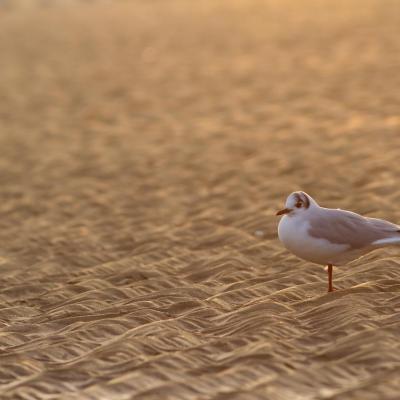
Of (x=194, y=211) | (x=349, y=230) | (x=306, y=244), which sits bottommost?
(x=306, y=244)

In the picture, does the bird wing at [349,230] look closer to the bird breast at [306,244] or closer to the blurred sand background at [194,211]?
the bird breast at [306,244]

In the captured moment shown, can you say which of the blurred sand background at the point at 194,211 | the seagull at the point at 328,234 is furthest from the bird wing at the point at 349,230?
the blurred sand background at the point at 194,211

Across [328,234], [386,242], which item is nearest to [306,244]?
[328,234]

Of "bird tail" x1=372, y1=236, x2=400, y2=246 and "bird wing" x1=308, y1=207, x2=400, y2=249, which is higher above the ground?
"bird wing" x1=308, y1=207, x2=400, y2=249

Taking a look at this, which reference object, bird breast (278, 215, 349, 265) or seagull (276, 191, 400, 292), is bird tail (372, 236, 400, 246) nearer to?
seagull (276, 191, 400, 292)

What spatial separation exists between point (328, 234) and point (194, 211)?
369 centimetres

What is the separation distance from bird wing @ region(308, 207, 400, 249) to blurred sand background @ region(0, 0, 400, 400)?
40 centimetres

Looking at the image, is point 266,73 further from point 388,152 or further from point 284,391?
point 284,391

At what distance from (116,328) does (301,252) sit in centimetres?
162

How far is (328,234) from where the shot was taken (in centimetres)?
865

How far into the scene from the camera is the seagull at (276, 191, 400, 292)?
28.3 ft

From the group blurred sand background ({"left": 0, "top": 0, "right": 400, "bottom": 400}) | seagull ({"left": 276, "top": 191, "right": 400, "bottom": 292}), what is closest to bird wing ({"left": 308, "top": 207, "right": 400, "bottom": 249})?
seagull ({"left": 276, "top": 191, "right": 400, "bottom": 292})

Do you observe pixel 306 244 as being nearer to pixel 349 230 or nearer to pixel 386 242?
pixel 349 230

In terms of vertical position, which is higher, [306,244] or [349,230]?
[349,230]
